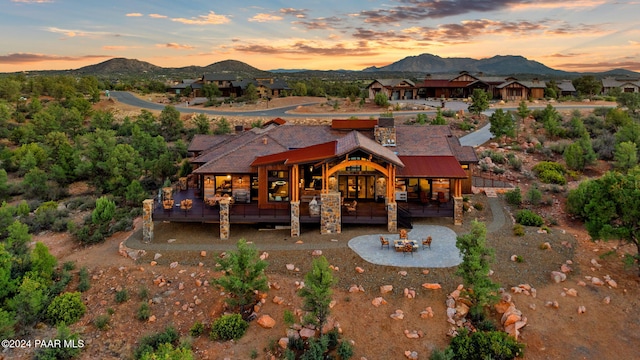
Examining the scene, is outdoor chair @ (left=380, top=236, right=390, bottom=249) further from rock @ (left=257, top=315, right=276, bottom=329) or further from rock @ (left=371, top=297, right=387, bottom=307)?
rock @ (left=257, top=315, right=276, bottom=329)

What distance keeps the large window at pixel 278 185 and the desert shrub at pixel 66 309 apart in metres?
10.4

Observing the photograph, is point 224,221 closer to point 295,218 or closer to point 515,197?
point 295,218

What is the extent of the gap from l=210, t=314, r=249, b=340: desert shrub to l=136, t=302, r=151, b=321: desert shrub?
2988mm

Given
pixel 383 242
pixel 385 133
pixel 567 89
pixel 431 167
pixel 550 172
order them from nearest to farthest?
pixel 383 242, pixel 431 167, pixel 385 133, pixel 550 172, pixel 567 89

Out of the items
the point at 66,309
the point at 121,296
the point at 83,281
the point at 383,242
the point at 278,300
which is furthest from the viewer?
the point at 383,242

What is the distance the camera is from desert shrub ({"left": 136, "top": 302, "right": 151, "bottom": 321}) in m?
16.0

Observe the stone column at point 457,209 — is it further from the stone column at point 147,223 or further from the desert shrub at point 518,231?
the stone column at point 147,223

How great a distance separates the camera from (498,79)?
3150 inches

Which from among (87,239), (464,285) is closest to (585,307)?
(464,285)

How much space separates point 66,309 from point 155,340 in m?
4.63

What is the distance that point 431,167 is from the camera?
23375 mm

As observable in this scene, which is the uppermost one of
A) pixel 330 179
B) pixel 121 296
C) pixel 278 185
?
pixel 330 179

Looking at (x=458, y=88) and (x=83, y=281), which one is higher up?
(x=458, y=88)

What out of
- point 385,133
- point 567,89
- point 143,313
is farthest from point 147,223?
point 567,89
